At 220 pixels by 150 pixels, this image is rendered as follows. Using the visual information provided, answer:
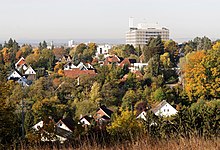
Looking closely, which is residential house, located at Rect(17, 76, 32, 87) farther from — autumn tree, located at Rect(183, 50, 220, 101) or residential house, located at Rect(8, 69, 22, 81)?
autumn tree, located at Rect(183, 50, 220, 101)

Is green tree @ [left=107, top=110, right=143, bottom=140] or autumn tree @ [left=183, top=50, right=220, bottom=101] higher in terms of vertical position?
green tree @ [left=107, top=110, right=143, bottom=140]

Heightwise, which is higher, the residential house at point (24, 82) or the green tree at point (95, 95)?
the green tree at point (95, 95)

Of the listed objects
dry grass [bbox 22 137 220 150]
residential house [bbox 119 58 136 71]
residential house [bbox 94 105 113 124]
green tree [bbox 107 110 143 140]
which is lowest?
residential house [bbox 94 105 113 124]

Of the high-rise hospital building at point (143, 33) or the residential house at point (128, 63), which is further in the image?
the high-rise hospital building at point (143, 33)

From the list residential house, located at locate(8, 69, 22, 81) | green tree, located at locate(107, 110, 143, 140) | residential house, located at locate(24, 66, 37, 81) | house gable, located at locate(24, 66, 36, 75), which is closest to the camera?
green tree, located at locate(107, 110, 143, 140)

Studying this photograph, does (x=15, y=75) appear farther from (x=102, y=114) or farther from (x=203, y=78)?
(x=203, y=78)

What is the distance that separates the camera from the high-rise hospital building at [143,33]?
60.7 metres

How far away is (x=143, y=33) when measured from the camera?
60719mm

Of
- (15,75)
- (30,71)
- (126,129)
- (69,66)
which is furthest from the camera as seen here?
(69,66)

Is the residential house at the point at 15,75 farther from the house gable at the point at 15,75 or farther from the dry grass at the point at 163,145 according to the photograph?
the dry grass at the point at 163,145

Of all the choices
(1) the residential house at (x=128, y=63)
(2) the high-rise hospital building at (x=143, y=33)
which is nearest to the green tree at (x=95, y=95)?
(1) the residential house at (x=128, y=63)

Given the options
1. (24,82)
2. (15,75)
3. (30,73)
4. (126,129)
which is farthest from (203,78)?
(15,75)

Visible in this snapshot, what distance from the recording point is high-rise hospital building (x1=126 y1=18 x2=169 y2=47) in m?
60.7

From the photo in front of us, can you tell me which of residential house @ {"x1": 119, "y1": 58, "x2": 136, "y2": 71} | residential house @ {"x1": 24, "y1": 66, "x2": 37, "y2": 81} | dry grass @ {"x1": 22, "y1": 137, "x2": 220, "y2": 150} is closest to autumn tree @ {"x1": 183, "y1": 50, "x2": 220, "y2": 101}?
residential house @ {"x1": 119, "y1": 58, "x2": 136, "y2": 71}
